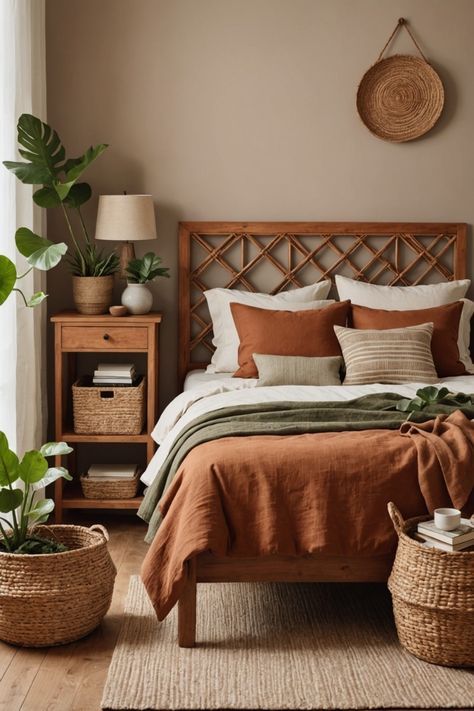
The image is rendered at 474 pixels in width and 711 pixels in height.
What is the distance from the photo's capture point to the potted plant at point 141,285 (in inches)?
179

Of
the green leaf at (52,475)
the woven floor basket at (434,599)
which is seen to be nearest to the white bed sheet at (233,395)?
the green leaf at (52,475)

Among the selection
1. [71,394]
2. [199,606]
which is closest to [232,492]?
[199,606]

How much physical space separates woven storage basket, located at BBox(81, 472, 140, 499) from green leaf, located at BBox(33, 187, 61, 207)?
4.20 feet

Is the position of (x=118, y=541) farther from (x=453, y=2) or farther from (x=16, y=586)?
(x=453, y=2)

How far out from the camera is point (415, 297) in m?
4.69

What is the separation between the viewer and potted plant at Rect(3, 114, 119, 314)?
4.13m

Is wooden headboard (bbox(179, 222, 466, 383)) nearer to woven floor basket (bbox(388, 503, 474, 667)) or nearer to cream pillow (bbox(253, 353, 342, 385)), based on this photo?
cream pillow (bbox(253, 353, 342, 385))

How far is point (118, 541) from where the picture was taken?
4.31 meters

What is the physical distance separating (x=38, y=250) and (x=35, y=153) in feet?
2.56

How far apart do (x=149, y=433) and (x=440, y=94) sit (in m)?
2.25

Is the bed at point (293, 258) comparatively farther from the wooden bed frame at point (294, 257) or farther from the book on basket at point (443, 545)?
the book on basket at point (443, 545)

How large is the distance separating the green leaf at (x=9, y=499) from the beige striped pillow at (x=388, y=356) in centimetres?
167

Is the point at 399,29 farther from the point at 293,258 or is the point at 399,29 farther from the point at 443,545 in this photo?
the point at 443,545

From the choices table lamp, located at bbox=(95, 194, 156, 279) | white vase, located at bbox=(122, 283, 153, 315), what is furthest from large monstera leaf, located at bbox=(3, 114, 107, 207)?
white vase, located at bbox=(122, 283, 153, 315)
